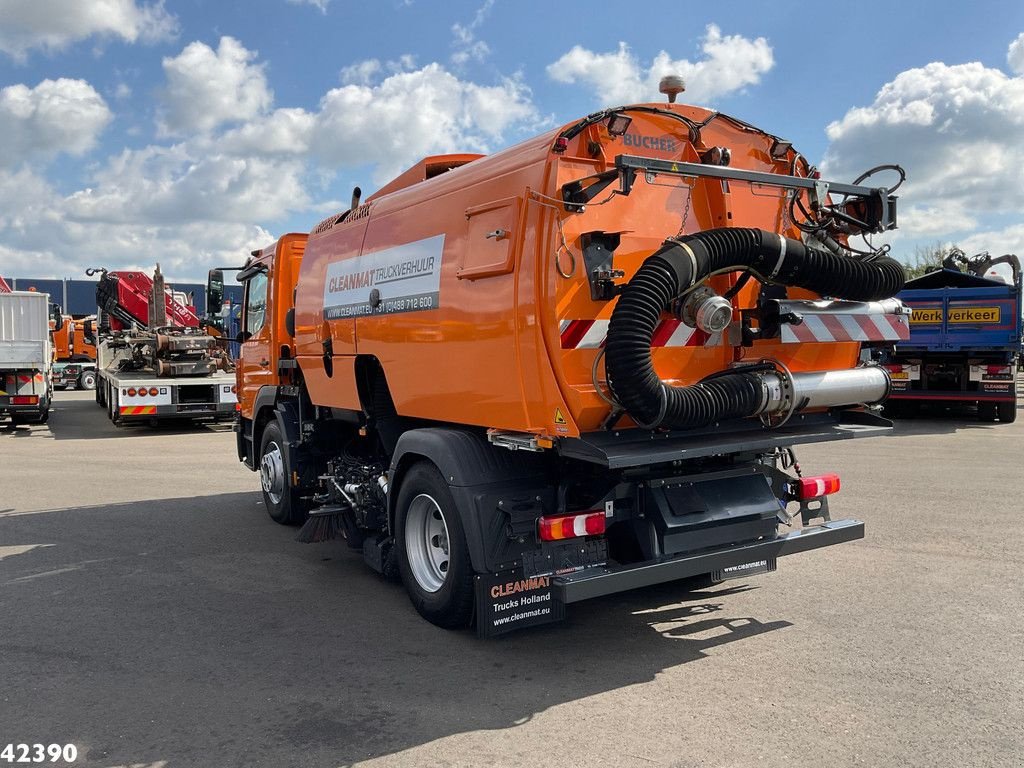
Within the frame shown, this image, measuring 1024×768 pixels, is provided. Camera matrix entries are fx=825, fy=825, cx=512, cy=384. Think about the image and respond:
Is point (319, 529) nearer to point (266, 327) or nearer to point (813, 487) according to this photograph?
point (266, 327)

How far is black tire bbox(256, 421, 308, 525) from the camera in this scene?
7781mm

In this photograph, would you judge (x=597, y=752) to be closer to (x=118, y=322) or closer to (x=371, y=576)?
(x=371, y=576)

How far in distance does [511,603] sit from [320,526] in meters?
2.46

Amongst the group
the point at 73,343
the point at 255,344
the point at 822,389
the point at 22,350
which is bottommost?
the point at 822,389

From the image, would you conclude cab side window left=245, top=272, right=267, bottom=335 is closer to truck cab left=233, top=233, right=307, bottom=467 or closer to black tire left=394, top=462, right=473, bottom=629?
truck cab left=233, top=233, right=307, bottom=467

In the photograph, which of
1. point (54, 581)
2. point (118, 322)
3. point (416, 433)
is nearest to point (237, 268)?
point (54, 581)

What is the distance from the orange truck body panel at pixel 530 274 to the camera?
4176 millimetres

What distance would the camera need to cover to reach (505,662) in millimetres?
4562

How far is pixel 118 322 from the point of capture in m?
21.2

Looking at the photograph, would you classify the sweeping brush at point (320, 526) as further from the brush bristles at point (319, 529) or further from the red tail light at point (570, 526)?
the red tail light at point (570, 526)

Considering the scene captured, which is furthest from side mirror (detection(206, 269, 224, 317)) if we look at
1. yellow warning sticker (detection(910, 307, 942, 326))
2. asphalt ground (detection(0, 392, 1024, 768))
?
yellow warning sticker (detection(910, 307, 942, 326))

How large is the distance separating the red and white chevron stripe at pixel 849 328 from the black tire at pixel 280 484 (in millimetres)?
4836

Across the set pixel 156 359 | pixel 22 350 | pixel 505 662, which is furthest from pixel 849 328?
pixel 22 350

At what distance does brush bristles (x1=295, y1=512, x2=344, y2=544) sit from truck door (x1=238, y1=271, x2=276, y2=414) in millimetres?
2191
